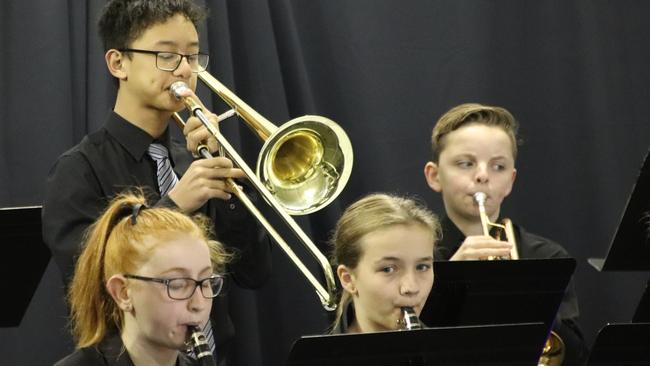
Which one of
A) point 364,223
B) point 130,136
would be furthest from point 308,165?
point 130,136

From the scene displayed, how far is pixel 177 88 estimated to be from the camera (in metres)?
3.20

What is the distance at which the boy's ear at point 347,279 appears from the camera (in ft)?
10.0

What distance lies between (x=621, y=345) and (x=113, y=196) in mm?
1347

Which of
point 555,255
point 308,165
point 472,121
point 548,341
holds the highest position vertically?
point 472,121

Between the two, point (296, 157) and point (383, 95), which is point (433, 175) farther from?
point (383, 95)

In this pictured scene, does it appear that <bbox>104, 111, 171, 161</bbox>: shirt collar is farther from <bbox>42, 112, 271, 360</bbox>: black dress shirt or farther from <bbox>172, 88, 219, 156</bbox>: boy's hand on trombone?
<bbox>172, 88, 219, 156</bbox>: boy's hand on trombone

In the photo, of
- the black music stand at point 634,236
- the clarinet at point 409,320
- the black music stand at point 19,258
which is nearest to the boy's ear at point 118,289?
the black music stand at point 19,258

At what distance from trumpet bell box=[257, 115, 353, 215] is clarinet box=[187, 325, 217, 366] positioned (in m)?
0.85

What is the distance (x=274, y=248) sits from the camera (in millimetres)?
4125

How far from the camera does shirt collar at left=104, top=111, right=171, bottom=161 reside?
3.24 metres

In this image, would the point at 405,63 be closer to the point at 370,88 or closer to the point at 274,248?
the point at 370,88

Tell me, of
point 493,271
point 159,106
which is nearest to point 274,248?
point 159,106

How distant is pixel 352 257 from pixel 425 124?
4.78ft

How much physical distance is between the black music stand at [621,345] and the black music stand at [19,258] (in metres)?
1.30
